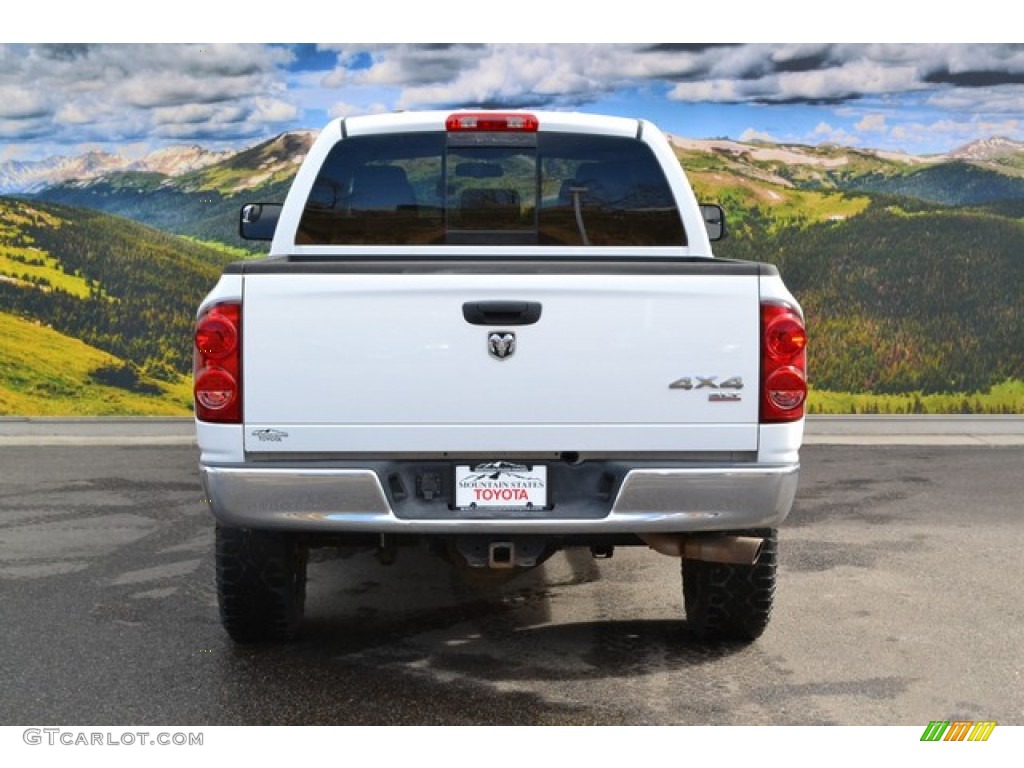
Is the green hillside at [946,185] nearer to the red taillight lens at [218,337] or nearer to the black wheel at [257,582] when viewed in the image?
the black wheel at [257,582]

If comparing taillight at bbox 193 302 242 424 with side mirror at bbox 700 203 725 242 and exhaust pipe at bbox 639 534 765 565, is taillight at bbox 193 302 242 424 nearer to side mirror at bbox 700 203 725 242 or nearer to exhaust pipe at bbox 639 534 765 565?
exhaust pipe at bbox 639 534 765 565

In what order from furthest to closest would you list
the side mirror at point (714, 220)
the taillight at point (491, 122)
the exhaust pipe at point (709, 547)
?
the side mirror at point (714, 220) → the taillight at point (491, 122) → the exhaust pipe at point (709, 547)

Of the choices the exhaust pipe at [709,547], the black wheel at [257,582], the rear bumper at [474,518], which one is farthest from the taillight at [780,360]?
the black wheel at [257,582]

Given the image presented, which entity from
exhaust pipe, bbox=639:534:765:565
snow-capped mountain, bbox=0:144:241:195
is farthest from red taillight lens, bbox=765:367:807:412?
snow-capped mountain, bbox=0:144:241:195

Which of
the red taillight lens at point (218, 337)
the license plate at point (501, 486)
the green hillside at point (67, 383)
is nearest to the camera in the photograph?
the red taillight lens at point (218, 337)

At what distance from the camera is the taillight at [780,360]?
500cm

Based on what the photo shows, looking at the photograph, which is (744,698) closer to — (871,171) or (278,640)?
(278,640)

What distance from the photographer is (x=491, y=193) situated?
22.2 ft

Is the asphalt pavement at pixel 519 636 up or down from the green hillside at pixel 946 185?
up

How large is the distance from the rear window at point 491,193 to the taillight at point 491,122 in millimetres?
60

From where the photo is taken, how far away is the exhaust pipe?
5328 millimetres

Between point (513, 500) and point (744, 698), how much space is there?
1.16 metres
